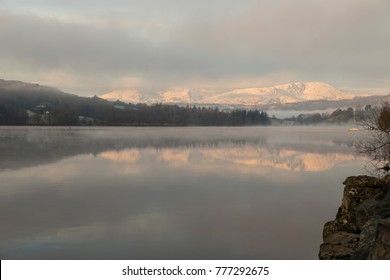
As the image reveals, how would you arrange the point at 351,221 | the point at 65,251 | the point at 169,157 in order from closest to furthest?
the point at 65,251 → the point at 351,221 → the point at 169,157

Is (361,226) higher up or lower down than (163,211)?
higher up

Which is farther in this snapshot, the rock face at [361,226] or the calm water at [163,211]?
the calm water at [163,211]

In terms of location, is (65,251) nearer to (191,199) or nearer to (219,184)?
(191,199)

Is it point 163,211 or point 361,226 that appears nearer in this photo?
point 361,226

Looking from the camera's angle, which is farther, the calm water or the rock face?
the calm water

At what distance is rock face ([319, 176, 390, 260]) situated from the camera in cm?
739

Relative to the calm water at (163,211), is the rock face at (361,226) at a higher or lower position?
higher

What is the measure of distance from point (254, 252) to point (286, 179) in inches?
618

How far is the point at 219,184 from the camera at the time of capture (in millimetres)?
24172

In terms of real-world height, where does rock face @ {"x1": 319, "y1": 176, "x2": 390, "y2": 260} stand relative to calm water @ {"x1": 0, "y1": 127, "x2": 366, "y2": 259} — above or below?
above

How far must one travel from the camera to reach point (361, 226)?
11539 mm

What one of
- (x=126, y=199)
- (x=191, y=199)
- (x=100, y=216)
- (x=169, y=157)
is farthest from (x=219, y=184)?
(x=169, y=157)

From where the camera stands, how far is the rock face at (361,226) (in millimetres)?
7386
